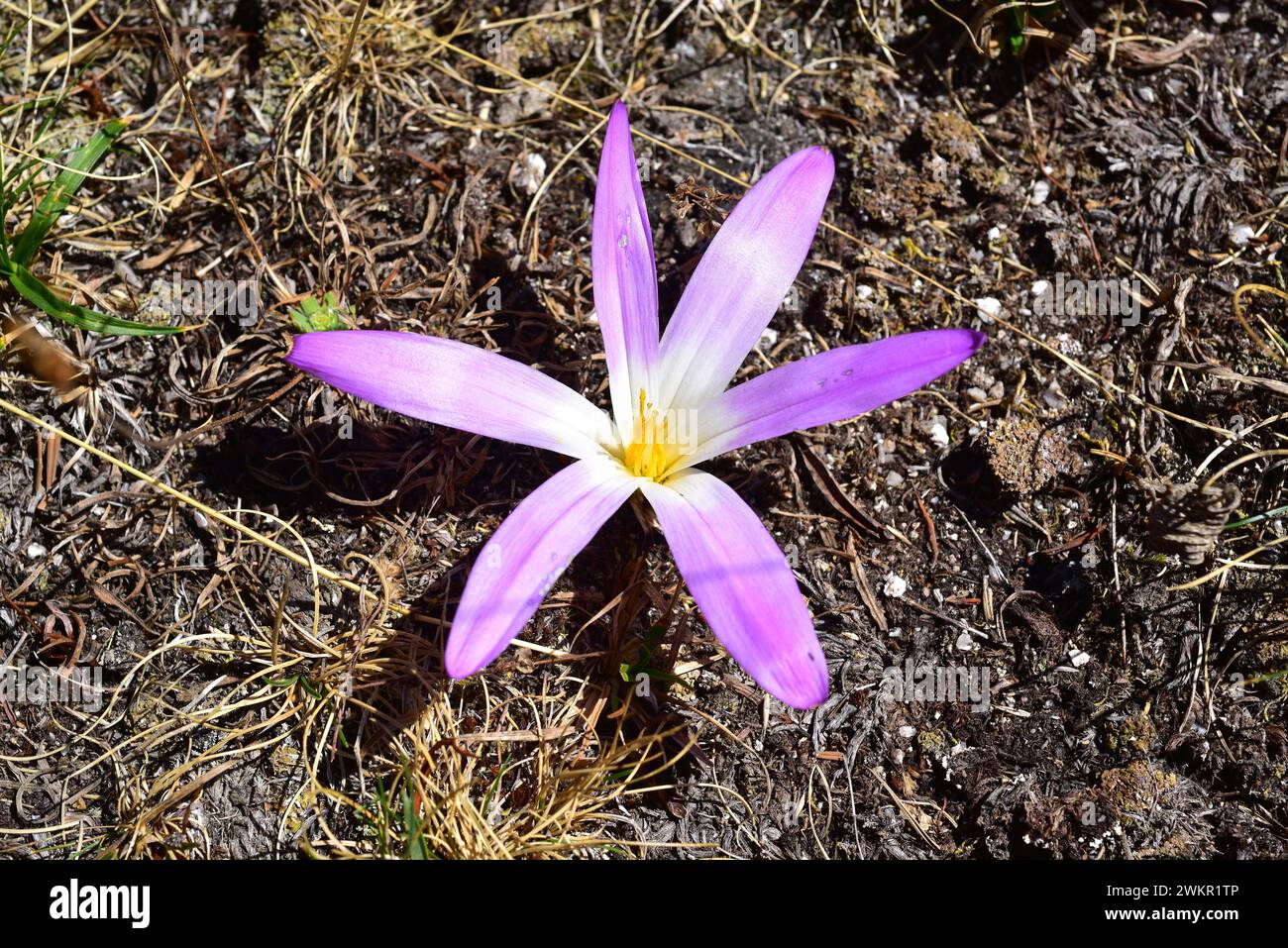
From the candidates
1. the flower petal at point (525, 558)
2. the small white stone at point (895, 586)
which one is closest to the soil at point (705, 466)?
the small white stone at point (895, 586)

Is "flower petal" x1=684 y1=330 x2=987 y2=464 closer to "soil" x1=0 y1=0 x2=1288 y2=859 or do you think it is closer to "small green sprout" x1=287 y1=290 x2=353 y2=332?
"soil" x1=0 y1=0 x2=1288 y2=859

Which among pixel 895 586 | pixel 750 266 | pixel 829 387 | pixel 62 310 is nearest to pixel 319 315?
pixel 62 310

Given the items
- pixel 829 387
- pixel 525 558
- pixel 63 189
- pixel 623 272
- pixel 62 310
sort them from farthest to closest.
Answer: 1. pixel 63 189
2. pixel 62 310
3. pixel 623 272
4. pixel 829 387
5. pixel 525 558

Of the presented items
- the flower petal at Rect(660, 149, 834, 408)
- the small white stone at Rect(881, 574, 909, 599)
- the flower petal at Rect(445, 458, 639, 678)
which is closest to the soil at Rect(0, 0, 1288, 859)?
the small white stone at Rect(881, 574, 909, 599)

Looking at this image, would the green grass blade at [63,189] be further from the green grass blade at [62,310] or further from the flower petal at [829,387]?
the flower petal at [829,387]

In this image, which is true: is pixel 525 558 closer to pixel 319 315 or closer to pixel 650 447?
pixel 650 447
